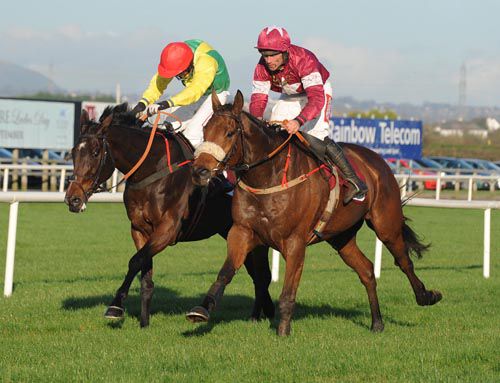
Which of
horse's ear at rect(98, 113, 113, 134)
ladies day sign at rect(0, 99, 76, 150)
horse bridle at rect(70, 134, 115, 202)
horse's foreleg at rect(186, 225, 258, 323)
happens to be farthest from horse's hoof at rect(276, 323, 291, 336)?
ladies day sign at rect(0, 99, 76, 150)

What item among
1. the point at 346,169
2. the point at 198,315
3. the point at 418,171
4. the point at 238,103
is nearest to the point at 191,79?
the point at 346,169

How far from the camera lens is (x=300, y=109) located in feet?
25.6

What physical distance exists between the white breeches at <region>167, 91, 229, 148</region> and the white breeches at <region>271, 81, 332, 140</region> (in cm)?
77

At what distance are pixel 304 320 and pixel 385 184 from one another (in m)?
1.29

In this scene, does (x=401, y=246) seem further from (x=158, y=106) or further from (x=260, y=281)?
(x=158, y=106)

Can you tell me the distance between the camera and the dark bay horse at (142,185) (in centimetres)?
718

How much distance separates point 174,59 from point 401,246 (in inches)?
95.0

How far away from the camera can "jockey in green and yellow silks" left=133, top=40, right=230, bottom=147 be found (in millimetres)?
8016

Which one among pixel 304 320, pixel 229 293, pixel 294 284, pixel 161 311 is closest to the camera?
pixel 294 284

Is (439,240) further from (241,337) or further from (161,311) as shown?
(241,337)

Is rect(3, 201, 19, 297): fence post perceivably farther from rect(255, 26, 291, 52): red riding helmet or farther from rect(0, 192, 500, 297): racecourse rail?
rect(255, 26, 291, 52): red riding helmet

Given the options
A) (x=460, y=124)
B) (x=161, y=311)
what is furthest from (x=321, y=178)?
(x=460, y=124)

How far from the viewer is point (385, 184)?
→ 8.12 metres

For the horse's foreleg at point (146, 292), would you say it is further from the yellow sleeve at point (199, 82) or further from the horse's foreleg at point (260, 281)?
the yellow sleeve at point (199, 82)
